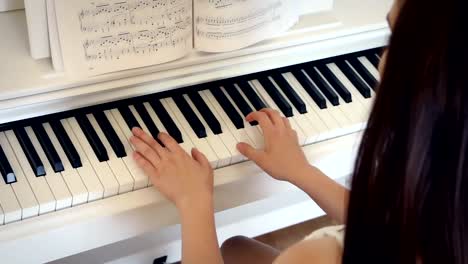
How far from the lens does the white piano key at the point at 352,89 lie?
1.50 m

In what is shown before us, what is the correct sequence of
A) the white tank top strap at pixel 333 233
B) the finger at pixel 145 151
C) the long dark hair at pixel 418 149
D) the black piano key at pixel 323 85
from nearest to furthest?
the long dark hair at pixel 418 149 → the white tank top strap at pixel 333 233 → the finger at pixel 145 151 → the black piano key at pixel 323 85

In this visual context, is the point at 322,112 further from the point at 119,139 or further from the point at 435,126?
the point at 435,126

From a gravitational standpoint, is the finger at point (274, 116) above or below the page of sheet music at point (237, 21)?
below

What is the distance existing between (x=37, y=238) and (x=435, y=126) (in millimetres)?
694

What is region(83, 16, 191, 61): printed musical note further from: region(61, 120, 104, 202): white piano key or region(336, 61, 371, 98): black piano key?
region(336, 61, 371, 98): black piano key

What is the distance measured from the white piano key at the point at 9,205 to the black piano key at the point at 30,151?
0.06 meters

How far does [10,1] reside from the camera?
55.0 inches

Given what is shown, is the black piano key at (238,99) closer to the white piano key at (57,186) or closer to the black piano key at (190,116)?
the black piano key at (190,116)

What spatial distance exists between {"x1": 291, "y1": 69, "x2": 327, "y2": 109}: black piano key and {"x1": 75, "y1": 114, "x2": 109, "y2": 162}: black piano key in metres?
0.45

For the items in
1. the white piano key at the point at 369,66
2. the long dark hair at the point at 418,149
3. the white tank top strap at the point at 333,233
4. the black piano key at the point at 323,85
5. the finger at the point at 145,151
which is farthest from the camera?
the white piano key at the point at 369,66

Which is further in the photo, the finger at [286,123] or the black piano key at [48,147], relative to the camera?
the finger at [286,123]

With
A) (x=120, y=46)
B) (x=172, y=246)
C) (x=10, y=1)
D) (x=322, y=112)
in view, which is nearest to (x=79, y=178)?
(x=120, y=46)

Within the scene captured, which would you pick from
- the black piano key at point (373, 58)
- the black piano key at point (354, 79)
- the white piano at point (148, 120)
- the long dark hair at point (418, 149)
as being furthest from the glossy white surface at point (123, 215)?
the long dark hair at point (418, 149)

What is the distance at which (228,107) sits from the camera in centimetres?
143
